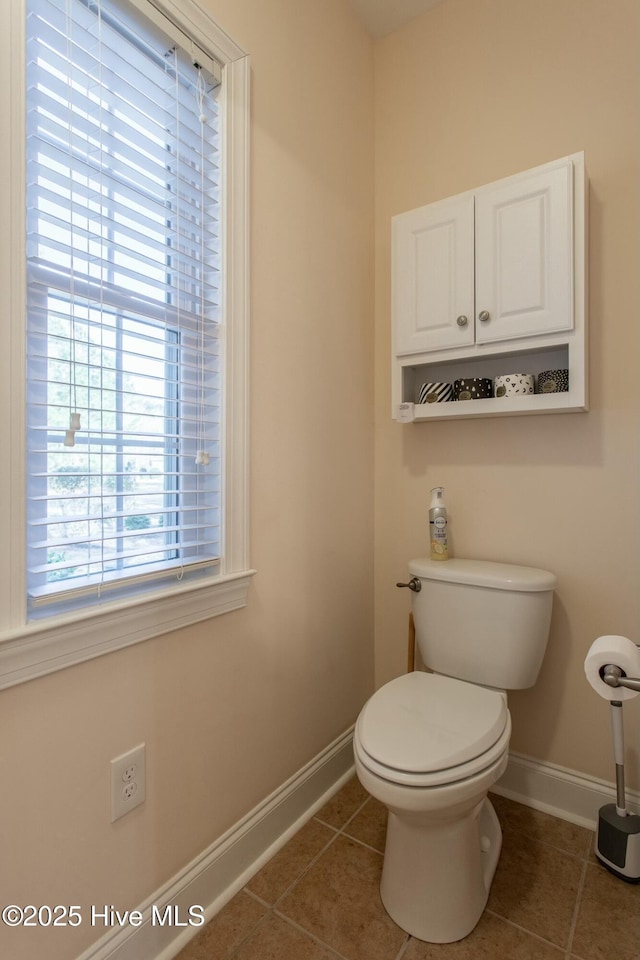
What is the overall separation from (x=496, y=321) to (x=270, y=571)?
99cm

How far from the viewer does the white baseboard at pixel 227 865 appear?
3.34 feet

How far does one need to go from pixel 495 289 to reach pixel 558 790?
1542 mm

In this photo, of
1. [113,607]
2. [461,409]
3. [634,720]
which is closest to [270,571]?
[113,607]

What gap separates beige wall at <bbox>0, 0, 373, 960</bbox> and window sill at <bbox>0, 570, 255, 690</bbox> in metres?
0.03

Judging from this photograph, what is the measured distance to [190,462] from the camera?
1.20 meters

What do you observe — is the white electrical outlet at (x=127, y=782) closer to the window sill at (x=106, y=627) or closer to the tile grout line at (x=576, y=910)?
the window sill at (x=106, y=627)

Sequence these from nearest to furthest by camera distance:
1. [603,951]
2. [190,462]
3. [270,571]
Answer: [603,951] < [190,462] < [270,571]

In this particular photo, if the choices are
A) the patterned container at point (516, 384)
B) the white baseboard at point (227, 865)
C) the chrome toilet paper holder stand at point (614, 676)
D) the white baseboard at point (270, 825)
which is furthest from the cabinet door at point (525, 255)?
the white baseboard at point (227, 865)

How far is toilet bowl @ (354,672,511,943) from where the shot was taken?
3.31 ft

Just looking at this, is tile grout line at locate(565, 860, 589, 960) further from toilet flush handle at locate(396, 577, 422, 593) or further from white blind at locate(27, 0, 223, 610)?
white blind at locate(27, 0, 223, 610)

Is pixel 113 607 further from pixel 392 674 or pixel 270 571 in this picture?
pixel 392 674

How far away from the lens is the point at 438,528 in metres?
1.61

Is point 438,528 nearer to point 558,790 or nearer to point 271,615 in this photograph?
point 271,615

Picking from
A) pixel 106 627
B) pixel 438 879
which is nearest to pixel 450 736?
pixel 438 879
